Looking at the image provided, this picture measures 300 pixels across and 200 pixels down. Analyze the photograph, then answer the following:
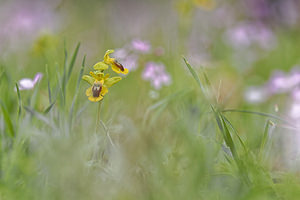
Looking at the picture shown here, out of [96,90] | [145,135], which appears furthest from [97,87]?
[145,135]

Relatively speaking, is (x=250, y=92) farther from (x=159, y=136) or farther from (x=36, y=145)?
(x=36, y=145)

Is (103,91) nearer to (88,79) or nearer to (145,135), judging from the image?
(88,79)

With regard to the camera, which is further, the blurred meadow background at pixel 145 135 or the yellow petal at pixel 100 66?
the yellow petal at pixel 100 66

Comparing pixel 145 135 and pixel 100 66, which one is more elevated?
pixel 100 66

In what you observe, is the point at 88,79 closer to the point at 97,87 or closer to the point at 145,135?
the point at 97,87

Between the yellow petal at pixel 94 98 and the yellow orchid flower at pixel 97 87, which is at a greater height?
the yellow orchid flower at pixel 97 87

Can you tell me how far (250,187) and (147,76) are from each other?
0.98 meters

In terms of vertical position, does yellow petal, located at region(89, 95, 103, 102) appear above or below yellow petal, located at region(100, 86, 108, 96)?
below

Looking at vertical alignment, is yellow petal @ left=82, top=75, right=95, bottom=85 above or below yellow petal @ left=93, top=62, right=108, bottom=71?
below

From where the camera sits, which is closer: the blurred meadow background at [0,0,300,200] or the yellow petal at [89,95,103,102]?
the blurred meadow background at [0,0,300,200]

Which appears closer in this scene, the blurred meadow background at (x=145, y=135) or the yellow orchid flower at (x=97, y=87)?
the blurred meadow background at (x=145, y=135)

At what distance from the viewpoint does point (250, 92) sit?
273 cm

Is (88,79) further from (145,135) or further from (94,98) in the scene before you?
(145,135)

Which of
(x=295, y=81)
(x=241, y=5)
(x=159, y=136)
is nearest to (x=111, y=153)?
(x=159, y=136)
